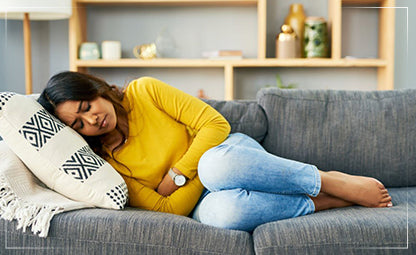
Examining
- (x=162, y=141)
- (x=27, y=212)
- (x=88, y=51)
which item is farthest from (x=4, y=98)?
(x=88, y=51)

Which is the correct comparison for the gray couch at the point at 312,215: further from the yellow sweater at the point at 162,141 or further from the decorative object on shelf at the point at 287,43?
the decorative object on shelf at the point at 287,43

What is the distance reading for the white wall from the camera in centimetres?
341

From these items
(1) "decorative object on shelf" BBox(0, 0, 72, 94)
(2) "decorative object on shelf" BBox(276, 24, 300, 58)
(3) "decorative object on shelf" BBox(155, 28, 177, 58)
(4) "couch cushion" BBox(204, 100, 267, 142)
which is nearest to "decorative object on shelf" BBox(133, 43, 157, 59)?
(3) "decorative object on shelf" BBox(155, 28, 177, 58)

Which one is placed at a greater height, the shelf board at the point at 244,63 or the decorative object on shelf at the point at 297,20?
the decorative object on shelf at the point at 297,20

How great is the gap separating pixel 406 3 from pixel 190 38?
4.94 ft

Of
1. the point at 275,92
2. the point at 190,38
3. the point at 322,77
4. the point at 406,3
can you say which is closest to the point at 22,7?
the point at 190,38

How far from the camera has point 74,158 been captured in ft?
4.50

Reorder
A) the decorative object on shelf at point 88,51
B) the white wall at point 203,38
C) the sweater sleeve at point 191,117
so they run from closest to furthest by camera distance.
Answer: the sweater sleeve at point 191,117, the decorative object on shelf at point 88,51, the white wall at point 203,38

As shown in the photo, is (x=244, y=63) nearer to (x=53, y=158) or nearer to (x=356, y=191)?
(x=356, y=191)

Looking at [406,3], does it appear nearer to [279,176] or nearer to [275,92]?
[275,92]

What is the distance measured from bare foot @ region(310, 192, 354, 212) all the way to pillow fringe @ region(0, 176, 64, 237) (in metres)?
0.73

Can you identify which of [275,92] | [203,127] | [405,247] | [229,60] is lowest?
[405,247]

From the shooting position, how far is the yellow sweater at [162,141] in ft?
4.91

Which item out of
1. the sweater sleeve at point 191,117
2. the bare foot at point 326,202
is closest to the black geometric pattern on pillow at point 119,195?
the sweater sleeve at point 191,117
